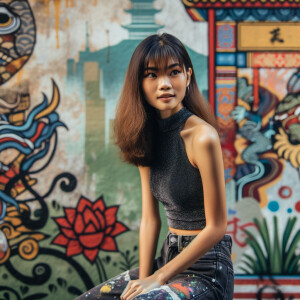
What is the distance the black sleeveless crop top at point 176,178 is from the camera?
2.10m

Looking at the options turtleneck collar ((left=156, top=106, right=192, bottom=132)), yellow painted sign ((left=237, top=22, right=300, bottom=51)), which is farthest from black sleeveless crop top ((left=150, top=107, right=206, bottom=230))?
yellow painted sign ((left=237, top=22, right=300, bottom=51))

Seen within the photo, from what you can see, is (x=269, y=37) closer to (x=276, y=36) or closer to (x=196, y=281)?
(x=276, y=36)

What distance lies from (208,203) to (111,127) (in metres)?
2.00

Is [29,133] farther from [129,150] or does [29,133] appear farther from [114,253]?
[129,150]

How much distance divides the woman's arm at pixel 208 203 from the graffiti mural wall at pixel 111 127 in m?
1.89

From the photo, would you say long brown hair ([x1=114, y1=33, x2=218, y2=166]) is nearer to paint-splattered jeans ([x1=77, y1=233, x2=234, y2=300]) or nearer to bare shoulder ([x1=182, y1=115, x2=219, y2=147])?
bare shoulder ([x1=182, y1=115, x2=219, y2=147])

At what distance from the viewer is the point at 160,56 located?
2053 mm

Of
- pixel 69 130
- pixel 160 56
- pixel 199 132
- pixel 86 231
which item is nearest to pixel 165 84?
pixel 160 56

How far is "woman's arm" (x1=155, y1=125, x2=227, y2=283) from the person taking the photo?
1.96 meters

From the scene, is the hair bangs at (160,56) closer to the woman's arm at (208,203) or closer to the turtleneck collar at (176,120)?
the turtleneck collar at (176,120)

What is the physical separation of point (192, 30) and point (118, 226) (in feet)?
5.77

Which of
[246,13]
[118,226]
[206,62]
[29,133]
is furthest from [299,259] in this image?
[29,133]

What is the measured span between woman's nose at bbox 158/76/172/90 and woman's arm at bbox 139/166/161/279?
491 millimetres

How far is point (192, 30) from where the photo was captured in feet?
12.6
